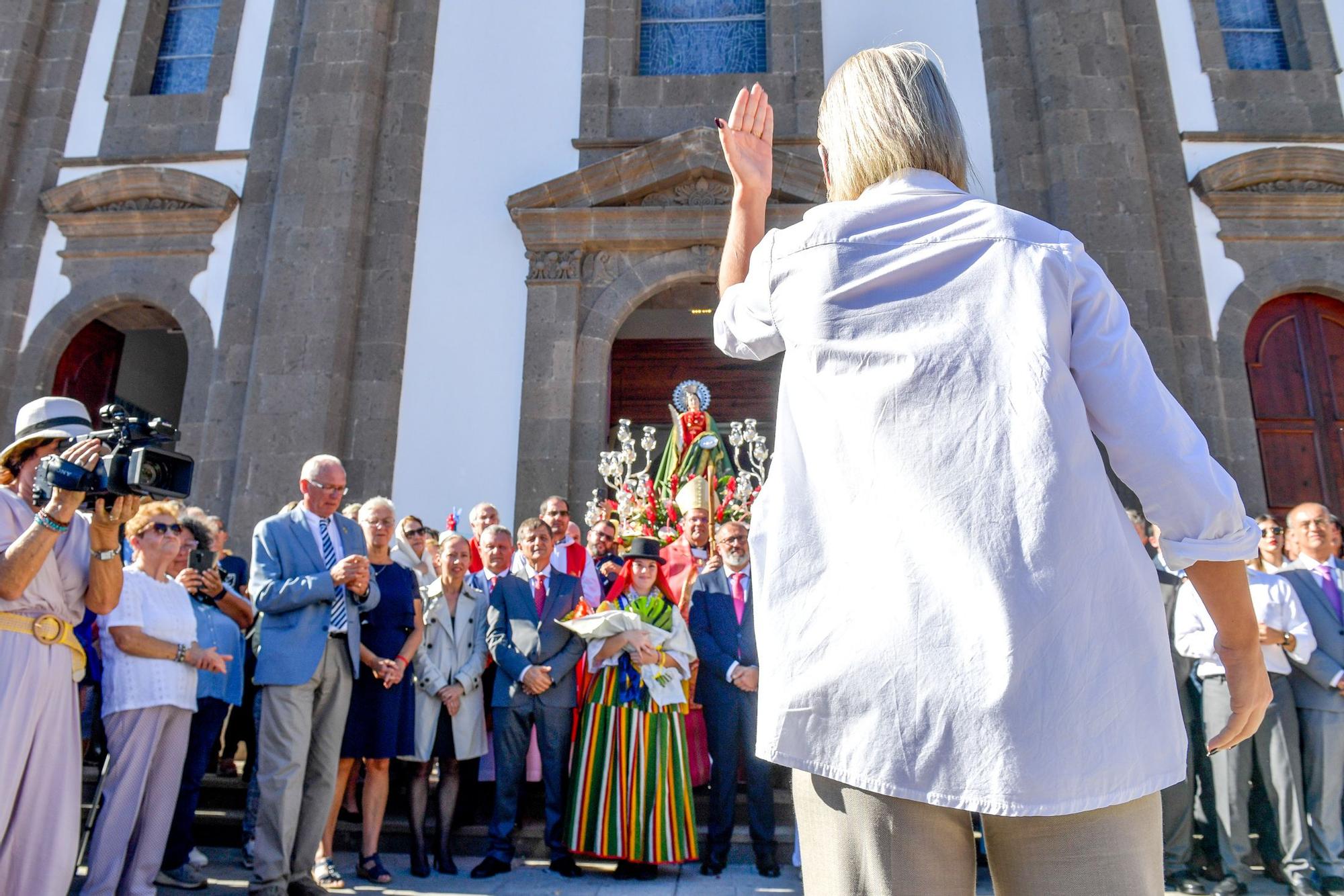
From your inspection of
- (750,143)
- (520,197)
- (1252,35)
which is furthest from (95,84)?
(1252,35)

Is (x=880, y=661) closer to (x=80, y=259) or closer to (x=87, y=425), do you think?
(x=87, y=425)

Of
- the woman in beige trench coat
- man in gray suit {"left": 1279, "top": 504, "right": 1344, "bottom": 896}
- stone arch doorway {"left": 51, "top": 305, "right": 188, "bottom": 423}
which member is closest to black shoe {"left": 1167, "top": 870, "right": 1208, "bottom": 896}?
man in gray suit {"left": 1279, "top": 504, "right": 1344, "bottom": 896}

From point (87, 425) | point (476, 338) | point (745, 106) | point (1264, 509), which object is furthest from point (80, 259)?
point (1264, 509)

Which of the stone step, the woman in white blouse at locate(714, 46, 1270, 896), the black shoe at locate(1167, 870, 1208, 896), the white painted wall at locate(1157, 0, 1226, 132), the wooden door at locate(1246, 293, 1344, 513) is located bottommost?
the black shoe at locate(1167, 870, 1208, 896)

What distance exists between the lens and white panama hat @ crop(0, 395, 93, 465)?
3.83 metres

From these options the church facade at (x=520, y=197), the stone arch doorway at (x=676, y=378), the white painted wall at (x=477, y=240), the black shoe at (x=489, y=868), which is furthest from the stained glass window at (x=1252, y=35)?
the black shoe at (x=489, y=868)

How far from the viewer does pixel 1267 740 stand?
219 inches

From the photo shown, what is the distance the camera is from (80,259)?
11.1m

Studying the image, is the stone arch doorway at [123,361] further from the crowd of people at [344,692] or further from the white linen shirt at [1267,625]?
the white linen shirt at [1267,625]

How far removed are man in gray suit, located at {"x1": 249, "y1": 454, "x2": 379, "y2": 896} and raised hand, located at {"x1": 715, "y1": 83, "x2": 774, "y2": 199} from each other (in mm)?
3518

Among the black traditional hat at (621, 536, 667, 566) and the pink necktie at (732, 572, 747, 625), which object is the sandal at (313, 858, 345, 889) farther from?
the pink necktie at (732, 572, 747, 625)

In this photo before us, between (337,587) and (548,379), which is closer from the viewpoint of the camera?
(337,587)

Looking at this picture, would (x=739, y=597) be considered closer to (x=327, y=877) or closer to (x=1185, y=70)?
(x=327, y=877)

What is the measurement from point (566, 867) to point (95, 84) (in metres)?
10.6
